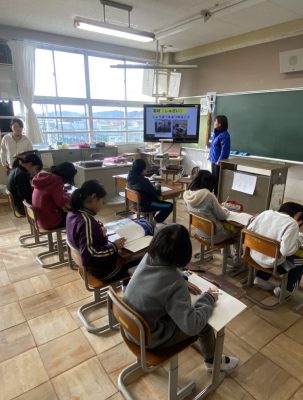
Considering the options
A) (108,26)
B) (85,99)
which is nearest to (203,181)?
(108,26)

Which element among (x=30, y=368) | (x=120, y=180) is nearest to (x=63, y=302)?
(x=30, y=368)

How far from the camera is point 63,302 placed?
7.50 feet

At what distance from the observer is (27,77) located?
487 cm

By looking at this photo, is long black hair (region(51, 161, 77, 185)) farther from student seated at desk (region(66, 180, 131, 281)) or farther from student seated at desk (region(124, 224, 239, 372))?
student seated at desk (region(124, 224, 239, 372))

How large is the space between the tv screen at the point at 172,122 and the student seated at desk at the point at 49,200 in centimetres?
297

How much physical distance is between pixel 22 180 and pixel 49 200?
590 mm

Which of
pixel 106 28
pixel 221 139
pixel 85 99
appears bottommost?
pixel 221 139

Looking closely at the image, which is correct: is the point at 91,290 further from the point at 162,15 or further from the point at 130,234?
the point at 162,15

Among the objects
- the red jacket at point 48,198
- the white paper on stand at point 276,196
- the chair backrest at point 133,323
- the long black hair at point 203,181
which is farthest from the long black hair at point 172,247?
the white paper on stand at point 276,196

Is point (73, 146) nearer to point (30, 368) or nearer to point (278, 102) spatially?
point (278, 102)

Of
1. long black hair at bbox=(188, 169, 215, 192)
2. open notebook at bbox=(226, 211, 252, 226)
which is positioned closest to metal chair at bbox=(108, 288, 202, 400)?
open notebook at bbox=(226, 211, 252, 226)

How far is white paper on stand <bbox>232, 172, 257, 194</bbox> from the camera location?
9.59 ft

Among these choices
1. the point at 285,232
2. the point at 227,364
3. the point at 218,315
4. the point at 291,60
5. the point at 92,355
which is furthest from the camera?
the point at 291,60

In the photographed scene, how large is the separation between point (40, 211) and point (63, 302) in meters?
0.96
